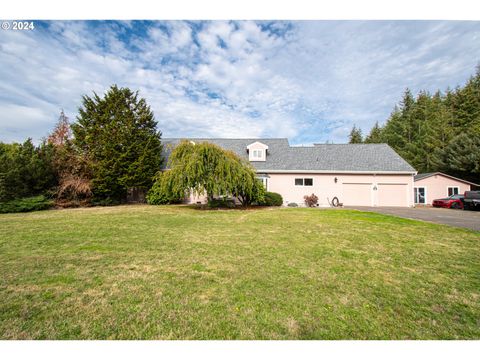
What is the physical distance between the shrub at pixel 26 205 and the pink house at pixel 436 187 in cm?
2710

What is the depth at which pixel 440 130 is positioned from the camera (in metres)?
24.3

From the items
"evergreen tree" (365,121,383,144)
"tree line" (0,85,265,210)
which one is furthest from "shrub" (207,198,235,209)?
"evergreen tree" (365,121,383,144)

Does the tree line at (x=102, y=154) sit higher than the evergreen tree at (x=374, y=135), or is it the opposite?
the evergreen tree at (x=374, y=135)

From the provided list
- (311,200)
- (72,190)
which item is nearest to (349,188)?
(311,200)

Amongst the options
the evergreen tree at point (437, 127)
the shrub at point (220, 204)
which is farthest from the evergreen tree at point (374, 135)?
the shrub at point (220, 204)

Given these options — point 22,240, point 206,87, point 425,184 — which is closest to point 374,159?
point 425,184

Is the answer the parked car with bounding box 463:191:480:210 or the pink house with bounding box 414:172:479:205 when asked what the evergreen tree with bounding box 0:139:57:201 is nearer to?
the parked car with bounding box 463:191:480:210

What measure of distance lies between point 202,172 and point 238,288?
8.50 meters

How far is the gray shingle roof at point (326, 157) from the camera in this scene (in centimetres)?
1582

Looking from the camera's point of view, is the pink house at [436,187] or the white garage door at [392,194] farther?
the pink house at [436,187]

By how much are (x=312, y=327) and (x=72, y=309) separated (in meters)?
2.77

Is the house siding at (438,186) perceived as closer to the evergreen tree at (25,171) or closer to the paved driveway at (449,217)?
the paved driveway at (449,217)

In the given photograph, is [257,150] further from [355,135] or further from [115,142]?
[355,135]

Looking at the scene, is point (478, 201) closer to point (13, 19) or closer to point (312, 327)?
point (312, 327)
